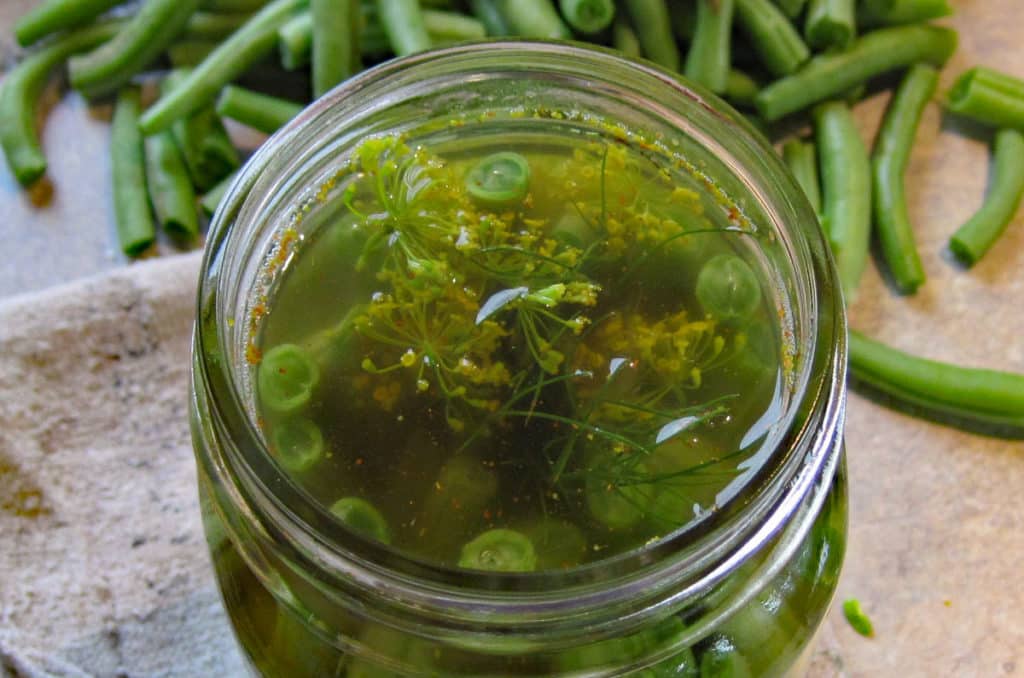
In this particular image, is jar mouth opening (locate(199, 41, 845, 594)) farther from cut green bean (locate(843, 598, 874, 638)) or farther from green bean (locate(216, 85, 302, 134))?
green bean (locate(216, 85, 302, 134))

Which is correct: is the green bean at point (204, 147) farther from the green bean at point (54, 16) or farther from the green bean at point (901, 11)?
the green bean at point (901, 11)

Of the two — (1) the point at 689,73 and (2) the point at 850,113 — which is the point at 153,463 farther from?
(2) the point at 850,113

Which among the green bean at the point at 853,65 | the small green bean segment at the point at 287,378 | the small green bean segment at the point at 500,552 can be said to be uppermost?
the small green bean segment at the point at 287,378

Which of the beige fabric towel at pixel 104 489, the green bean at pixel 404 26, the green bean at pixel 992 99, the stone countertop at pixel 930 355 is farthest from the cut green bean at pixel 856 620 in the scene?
the green bean at pixel 404 26

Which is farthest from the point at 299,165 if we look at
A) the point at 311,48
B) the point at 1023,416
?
the point at 1023,416

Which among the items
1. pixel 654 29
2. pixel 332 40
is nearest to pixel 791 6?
pixel 654 29

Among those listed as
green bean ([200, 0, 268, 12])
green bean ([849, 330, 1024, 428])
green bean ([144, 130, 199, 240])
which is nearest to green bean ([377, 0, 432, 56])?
green bean ([200, 0, 268, 12])

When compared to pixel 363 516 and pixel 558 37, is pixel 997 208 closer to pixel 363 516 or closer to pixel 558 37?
pixel 558 37
